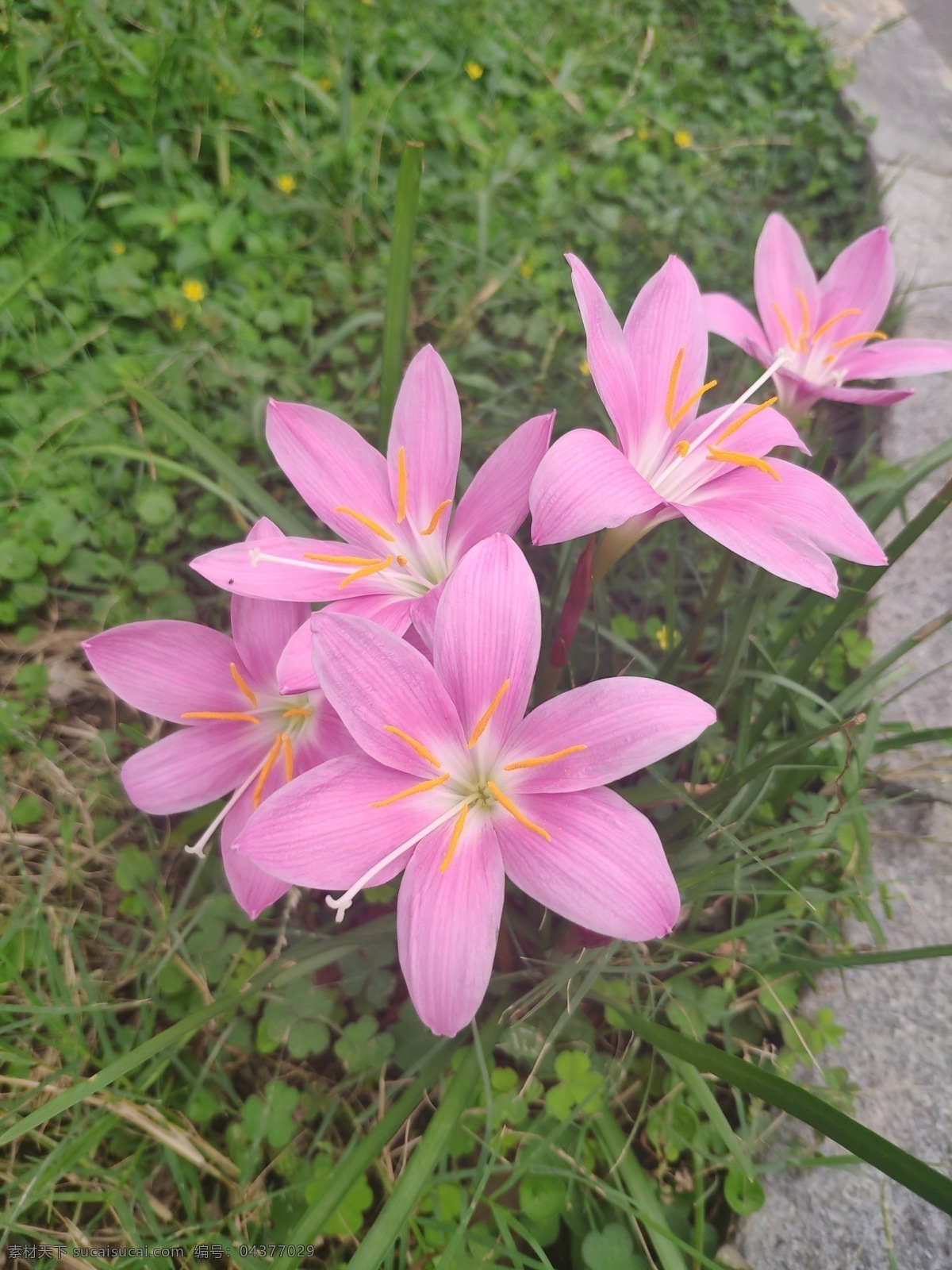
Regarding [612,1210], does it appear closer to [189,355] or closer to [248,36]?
[189,355]

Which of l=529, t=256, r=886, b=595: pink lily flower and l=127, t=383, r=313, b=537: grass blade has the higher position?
l=529, t=256, r=886, b=595: pink lily flower

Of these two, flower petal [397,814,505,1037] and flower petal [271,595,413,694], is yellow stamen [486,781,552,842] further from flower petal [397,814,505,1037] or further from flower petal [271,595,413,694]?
flower petal [271,595,413,694]

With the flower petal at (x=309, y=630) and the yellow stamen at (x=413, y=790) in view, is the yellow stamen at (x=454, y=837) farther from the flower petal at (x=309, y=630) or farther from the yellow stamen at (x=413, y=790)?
the flower petal at (x=309, y=630)

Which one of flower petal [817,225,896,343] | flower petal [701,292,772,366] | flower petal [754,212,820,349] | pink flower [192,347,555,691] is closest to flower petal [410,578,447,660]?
pink flower [192,347,555,691]

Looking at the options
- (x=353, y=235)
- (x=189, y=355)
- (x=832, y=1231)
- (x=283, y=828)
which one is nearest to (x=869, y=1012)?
(x=832, y=1231)

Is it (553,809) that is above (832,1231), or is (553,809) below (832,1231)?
above

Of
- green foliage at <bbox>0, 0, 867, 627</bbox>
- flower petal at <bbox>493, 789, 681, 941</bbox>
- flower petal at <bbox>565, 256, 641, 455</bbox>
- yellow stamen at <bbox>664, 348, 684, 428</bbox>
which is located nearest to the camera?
flower petal at <bbox>493, 789, 681, 941</bbox>

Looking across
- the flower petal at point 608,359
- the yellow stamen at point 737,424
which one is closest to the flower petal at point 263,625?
the flower petal at point 608,359
